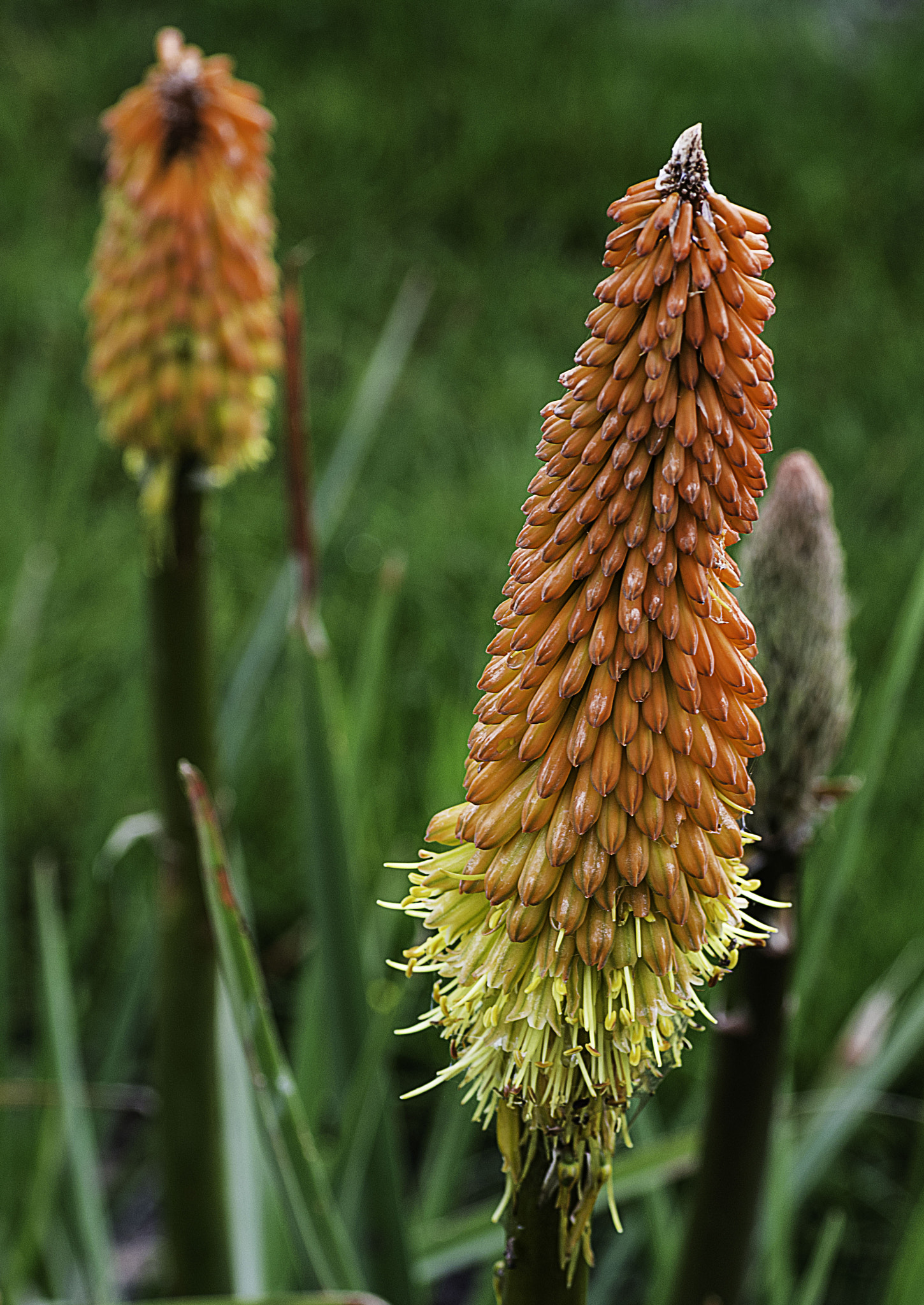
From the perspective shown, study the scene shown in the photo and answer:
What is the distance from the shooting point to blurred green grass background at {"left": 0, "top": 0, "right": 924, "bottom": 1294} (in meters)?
2.24

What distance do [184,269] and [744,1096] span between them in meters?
0.84

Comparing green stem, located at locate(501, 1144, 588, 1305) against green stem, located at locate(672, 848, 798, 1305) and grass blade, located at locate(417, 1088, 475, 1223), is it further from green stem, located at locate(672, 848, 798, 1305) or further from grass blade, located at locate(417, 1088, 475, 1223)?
grass blade, located at locate(417, 1088, 475, 1223)

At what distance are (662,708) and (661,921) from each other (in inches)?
3.6

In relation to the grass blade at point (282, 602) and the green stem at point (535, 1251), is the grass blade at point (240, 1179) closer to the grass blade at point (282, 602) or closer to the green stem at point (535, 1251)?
the grass blade at point (282, 602)

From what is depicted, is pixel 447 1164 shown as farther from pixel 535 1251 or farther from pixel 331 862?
pixel 535 1251

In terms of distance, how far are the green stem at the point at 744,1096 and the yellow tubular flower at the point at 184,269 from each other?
0.65 m

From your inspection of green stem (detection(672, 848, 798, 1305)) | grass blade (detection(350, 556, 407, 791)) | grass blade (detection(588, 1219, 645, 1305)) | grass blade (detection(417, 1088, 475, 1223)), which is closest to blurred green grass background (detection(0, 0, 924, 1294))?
grass blade (detection(350, 556, 407, 791))

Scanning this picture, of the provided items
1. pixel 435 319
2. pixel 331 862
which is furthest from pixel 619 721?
pixel 435 319

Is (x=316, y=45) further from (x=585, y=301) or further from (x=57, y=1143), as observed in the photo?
(x=57, y=1143)

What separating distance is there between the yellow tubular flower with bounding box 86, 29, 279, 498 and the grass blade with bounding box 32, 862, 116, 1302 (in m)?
0.46

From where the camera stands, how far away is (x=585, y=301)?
13.2 feet

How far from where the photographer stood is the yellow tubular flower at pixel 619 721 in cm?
47

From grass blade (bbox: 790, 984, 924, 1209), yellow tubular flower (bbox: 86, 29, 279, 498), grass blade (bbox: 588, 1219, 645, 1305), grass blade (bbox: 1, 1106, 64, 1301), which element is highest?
yellow tubular flower (bbox: 86, 29, 279, 498)

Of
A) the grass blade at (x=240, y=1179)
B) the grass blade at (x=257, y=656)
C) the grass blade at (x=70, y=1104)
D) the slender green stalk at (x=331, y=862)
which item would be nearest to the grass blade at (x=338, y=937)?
the slender green stalk at (x=331, y=862)
